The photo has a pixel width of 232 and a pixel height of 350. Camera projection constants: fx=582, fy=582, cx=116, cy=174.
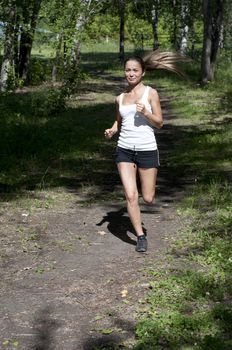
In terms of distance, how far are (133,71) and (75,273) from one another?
231cm

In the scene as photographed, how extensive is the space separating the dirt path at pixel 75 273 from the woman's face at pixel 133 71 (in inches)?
79.5

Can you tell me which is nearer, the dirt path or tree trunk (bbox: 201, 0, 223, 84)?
the dirt path

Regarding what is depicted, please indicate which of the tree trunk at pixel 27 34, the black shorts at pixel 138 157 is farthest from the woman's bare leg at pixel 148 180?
the tree trunk at pixel 27 34

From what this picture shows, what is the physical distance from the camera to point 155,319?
16.7 feet

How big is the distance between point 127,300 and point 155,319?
0.53 meters

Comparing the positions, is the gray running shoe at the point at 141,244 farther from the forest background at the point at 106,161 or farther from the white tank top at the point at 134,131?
the white tank top at the point at 134,131

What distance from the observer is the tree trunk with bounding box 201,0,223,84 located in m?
25.4

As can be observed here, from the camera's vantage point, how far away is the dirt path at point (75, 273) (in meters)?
5.00

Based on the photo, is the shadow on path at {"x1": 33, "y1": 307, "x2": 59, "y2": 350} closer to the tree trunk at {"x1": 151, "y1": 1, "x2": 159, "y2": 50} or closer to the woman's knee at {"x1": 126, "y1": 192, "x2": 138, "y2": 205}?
the woman's knee at {"x1": 126, "y1": 192, "x2": 138, "y2": 205}

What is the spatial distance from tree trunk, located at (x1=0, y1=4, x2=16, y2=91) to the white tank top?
1447 centimetres

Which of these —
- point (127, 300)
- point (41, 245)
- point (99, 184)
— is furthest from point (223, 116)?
point (127, 300)

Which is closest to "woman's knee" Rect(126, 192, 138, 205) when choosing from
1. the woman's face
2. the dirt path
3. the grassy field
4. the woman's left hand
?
the dirt path

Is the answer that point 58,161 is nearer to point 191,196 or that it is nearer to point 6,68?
point 191,196

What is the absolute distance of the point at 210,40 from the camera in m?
25.6
